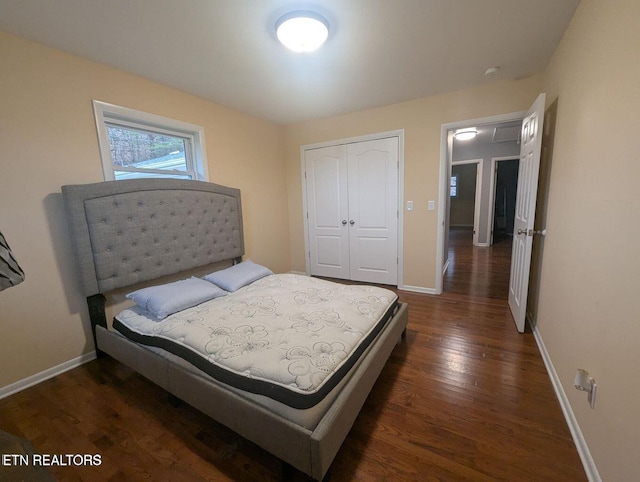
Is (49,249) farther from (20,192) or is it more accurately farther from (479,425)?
(479,425)

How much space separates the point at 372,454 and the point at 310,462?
423mm

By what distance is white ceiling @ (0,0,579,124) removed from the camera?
1562mm

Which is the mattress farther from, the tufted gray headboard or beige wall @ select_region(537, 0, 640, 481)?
beige wall @ select_region(537, 0, 640, 481)

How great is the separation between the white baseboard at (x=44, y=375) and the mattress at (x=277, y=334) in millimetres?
570

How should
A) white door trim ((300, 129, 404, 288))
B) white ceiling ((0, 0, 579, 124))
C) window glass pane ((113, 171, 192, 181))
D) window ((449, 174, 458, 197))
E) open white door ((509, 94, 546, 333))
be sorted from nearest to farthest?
white ceiling ((0, 0, 579, 124))
open white door ((509, 94, 546, 333))
window glass pane ((113, 171, 192, 181))
white door trim ((300, 129, 404, 288))
window ((449, 174, 458, 197))

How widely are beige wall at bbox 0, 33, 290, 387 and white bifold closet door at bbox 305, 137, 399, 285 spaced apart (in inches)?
89.9

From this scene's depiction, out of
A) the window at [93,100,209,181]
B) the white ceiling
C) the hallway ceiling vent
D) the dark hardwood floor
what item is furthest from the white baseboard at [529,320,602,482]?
the hallway ceiling vent

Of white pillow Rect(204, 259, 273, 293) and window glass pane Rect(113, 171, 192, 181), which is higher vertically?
window glass pane Rect(113, 171, 192, 181)

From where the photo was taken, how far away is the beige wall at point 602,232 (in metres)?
0.97

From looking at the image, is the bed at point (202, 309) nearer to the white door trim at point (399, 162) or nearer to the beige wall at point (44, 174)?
the beige wall at point (44, 174)

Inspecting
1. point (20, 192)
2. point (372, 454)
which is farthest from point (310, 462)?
point (20, 192)

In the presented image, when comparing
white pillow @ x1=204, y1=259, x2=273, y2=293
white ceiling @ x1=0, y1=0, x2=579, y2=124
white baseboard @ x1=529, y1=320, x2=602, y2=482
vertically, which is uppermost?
white ceiling @ x1=0, y1=0, x2=579, y2=124

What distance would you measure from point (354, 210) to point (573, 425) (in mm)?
2882

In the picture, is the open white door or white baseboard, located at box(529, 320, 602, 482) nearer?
white baseboard, located at box(529, 320, 602, 482)
